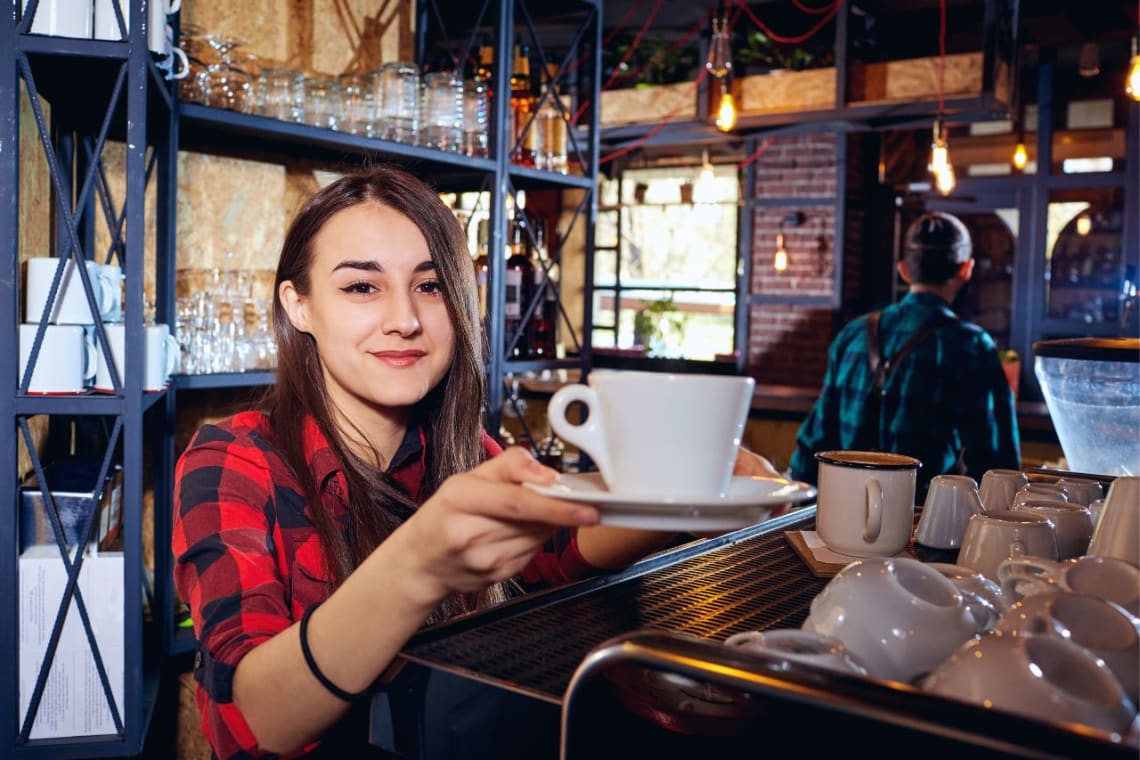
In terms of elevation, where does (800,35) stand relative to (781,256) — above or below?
above

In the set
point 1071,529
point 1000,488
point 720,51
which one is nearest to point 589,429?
point 1071,529

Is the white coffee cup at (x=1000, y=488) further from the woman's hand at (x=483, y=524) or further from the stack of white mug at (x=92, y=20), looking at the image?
the stack of white mug at (x=92, y=20)

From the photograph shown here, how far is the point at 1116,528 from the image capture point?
764mm

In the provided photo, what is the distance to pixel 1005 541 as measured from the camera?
34.7 inches

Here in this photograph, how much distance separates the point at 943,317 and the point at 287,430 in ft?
7.22

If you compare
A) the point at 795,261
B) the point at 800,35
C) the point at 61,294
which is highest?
the point at 800,35

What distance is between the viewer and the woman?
2.53 feet

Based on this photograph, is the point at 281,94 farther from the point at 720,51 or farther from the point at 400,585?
the point at 400,585

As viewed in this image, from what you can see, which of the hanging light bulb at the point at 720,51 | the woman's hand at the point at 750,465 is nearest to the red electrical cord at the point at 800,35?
the hanging light bulb at the point at 720,51

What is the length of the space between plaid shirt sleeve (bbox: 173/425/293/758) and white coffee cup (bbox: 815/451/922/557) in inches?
23.3

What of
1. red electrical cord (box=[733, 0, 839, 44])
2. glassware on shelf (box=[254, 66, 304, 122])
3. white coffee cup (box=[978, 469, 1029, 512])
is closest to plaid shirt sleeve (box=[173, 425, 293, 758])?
white coffee cup (box=[978, 469, 1029, 512])

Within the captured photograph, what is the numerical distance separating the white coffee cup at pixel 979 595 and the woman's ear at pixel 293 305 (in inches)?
36.8

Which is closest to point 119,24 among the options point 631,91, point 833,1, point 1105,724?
point 1105,724

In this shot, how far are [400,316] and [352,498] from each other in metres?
0.25
